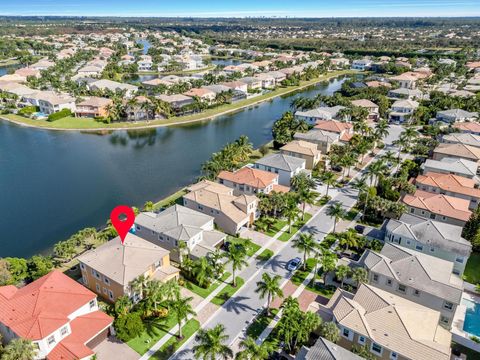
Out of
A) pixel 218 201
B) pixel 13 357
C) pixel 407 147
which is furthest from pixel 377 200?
pixel 13 357

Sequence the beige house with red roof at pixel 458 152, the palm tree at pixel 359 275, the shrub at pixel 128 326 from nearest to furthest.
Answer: the shrub at pixel 128 326
the palm tree at pixel 359 275
the beige house with red roof at pixel 458 152

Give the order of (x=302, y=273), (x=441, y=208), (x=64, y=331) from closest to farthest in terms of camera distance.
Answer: (x=64, y=331) → (x=302, y=273) → (x=441, y=208)

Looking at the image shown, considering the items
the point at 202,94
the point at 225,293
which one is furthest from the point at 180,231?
the point at 202,94

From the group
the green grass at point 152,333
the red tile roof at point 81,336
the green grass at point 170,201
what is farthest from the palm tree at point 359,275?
the green grass at point 170,201

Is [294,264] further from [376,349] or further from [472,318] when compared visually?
[472,318]

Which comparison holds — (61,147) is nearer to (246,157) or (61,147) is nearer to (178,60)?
(246,157)

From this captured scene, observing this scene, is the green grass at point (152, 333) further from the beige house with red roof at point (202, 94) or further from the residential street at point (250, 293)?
the beige house with red roof at point (202, 94)
